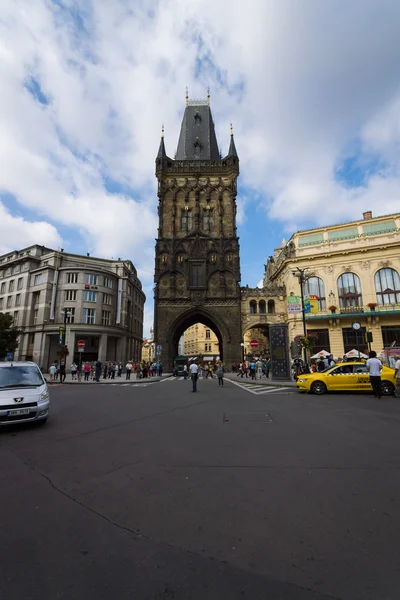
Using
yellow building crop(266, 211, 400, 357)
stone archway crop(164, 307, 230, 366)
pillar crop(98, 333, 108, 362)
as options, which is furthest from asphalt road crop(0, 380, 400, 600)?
pillar crop(98, 333, 108, 362)

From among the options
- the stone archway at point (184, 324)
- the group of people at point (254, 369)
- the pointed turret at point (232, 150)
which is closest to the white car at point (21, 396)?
the group of people at point (254, 369)

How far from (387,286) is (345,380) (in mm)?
23999

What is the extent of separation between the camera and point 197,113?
49812 mm

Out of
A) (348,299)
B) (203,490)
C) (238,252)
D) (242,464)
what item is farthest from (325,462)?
(238,252)

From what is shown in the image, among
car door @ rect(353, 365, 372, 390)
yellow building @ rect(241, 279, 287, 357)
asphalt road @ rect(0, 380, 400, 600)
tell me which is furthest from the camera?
yellow building @ rect(241, 279, 287, 357)

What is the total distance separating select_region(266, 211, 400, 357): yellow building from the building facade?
25.8m

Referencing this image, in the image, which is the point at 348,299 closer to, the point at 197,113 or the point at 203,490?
the point at 203,490

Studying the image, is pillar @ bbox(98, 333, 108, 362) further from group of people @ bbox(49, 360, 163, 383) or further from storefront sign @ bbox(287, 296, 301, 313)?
storefront sign @ bbox(287, 296, 301, 313)

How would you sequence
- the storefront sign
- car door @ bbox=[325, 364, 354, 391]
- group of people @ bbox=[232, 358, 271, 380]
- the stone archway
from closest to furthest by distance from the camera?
1. car door @ bbox=[325, 364, 354, 391]
2. the storefront sign
3. group of people @ bbox=[232, 358, 271, 380]
4. the stone archway

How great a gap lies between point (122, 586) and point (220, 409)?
764 cm

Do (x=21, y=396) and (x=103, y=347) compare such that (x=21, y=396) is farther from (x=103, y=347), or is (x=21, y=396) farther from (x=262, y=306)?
(x=262, y=306)

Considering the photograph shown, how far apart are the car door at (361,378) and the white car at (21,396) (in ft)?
40.8

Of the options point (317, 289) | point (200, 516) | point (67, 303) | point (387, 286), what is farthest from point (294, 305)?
point (67, 303)

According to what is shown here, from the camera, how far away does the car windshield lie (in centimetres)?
740
